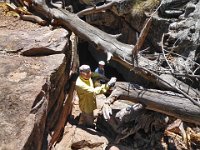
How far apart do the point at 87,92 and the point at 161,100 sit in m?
1.57

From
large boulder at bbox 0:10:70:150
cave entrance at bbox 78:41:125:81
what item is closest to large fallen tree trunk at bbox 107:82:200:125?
large boulder at bbox 0:10:70:150

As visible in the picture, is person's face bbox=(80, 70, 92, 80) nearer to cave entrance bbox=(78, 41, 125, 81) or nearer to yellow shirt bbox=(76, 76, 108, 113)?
yellow shirt bbox=(76, 76, 108, 113)

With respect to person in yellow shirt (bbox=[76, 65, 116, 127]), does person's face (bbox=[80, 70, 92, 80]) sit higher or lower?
higher

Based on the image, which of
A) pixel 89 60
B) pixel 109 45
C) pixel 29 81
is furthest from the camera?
pixel 89 60

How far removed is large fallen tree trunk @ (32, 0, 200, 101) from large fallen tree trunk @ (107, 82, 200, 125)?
215 mm

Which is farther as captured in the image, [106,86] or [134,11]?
[134,11]

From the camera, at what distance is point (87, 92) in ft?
26.1

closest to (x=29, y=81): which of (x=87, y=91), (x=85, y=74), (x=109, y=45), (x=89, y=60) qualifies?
(x=85, y=74)

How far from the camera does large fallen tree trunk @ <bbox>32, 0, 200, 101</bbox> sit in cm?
776

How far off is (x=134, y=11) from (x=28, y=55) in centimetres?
436

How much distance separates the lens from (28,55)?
25.4ft

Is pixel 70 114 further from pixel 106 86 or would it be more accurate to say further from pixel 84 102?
pixel 106 86

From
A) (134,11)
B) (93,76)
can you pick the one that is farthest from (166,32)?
(93,76)

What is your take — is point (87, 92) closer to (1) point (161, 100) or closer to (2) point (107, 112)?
(2) point (107, 112)
